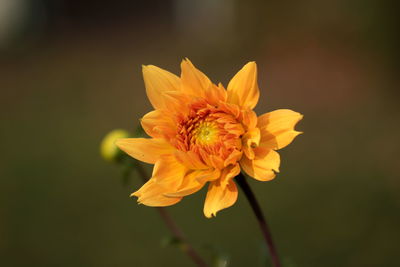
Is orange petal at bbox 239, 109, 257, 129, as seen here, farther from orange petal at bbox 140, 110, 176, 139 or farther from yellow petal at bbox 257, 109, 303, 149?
orange petal at bbox 140, 110, 176, 139

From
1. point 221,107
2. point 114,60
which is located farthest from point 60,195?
point 114,60

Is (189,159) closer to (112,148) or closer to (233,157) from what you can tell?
(233,157)

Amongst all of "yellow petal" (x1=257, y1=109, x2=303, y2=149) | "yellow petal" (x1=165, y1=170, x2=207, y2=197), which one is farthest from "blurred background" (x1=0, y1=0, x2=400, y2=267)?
"yellow petal" (x1=257, y1=109, x2=303, y2=149)

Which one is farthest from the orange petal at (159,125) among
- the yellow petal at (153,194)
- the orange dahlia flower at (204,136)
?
the yellow petal at (153,194)

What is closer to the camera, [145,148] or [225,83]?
[145,148]

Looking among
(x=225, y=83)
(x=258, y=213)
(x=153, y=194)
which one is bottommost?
(x=225, y=83)

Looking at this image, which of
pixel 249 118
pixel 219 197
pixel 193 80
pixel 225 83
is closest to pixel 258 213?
pixel 219 197

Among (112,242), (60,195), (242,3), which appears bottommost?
(112,242)

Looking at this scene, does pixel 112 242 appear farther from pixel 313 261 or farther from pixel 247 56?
pixel 247 56
